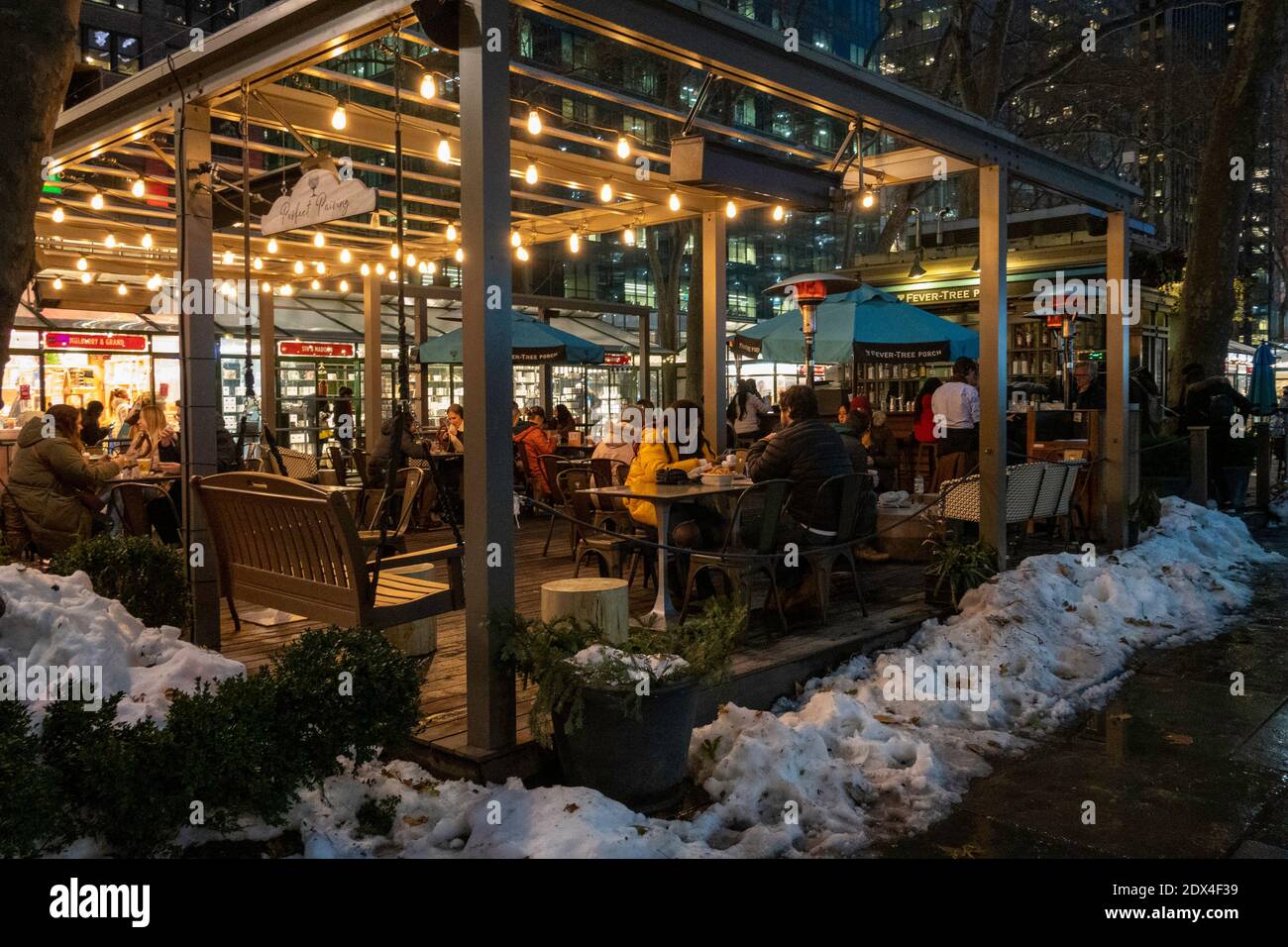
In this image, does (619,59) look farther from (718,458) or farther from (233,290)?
(718,458)

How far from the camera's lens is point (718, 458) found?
10203 millimetres

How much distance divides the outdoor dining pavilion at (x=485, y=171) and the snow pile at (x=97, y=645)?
4.11ft

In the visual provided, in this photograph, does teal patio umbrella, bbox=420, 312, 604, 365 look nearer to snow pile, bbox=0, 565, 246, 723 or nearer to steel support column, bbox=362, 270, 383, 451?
steel support column, bbox=362, 270, 383, 451

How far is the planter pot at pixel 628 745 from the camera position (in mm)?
4348

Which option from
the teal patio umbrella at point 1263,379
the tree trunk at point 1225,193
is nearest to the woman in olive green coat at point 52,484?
the tree trunk at point 1225,193

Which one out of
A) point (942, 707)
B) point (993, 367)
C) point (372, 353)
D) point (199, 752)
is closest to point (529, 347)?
point (372, 353)

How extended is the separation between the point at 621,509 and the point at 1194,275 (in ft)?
38.3

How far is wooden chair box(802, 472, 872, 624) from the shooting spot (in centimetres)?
701

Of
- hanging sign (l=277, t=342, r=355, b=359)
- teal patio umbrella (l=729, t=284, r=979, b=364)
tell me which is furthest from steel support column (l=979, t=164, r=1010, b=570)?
hanging sign (l=277, t=342, r=355, b=359)

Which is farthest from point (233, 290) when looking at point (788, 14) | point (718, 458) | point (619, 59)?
point (788, 14)

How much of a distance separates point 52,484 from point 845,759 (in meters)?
6.42

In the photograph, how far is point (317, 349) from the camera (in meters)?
23.2

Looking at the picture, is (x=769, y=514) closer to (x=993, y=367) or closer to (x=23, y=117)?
(x=993, y=367)
